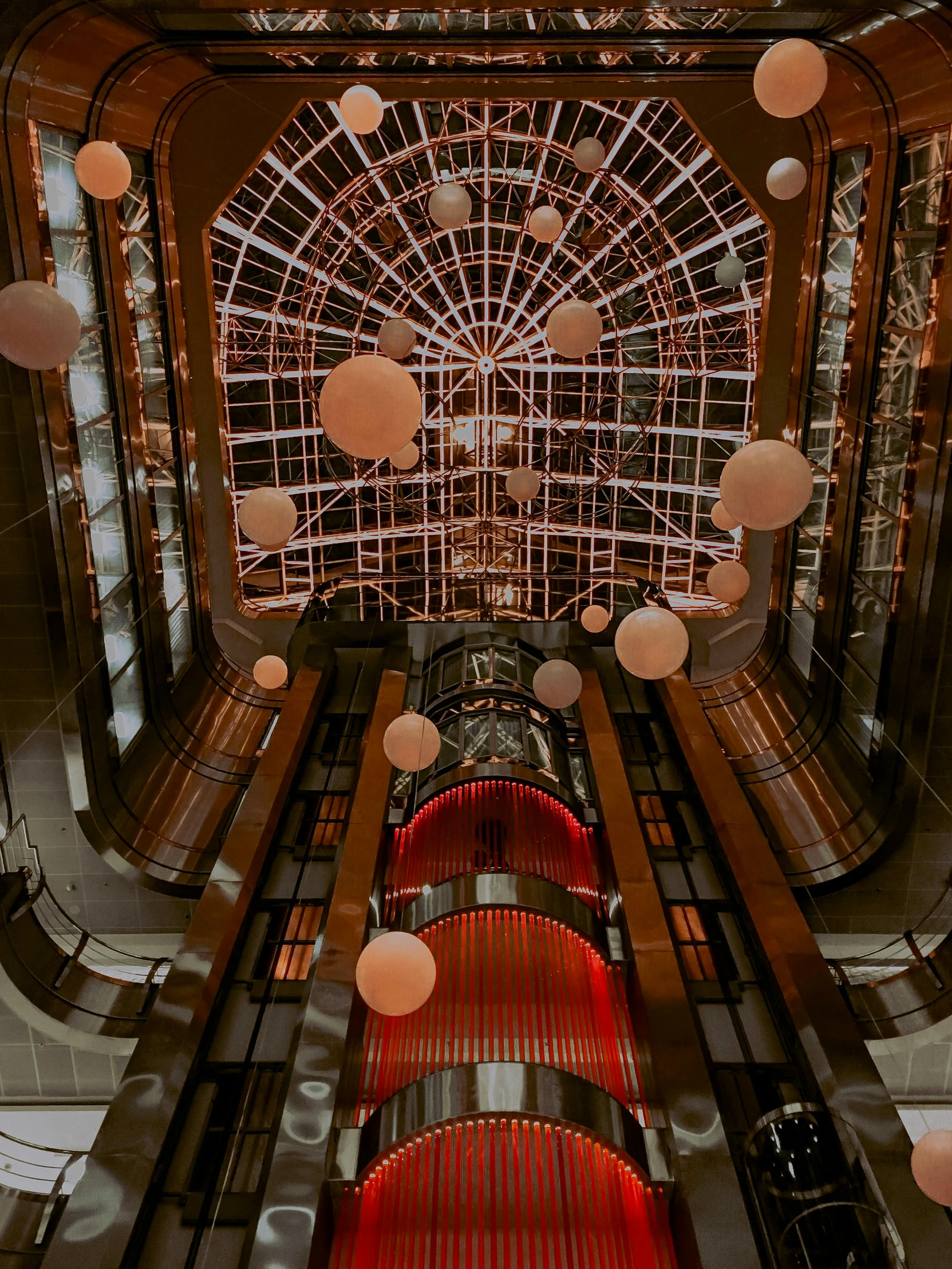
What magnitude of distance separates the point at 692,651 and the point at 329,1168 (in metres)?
12.5

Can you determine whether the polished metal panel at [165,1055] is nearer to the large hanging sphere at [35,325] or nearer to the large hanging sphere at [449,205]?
the large hanging sphere at [35,325]

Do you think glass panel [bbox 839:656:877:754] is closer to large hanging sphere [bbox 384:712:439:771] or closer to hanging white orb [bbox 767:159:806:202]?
hanging white orb [bbox 767:159:806:202]

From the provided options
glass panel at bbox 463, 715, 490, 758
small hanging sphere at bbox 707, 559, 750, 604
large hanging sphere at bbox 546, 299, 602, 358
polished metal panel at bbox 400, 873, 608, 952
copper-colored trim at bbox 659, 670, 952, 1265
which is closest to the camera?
copper-colored trim at bbox 659, 670, 952, 1265

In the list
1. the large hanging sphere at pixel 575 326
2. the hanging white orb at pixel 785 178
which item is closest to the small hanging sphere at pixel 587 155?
the hanging white orb at pixel 785 178

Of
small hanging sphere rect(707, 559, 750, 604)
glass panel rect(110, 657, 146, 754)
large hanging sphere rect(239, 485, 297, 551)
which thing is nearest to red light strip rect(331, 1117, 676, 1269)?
large hanging sphere rect(239, 485, 297, 551)

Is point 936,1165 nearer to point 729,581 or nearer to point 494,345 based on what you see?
point 729,581

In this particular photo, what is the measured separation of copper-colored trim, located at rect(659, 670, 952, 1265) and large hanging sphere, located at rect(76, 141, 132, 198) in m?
9.63

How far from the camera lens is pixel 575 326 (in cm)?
931

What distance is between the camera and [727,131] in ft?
53.6

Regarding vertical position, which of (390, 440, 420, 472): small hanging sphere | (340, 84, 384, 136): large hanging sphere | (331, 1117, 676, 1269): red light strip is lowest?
(331, 1117, 676, 1269): red light strip

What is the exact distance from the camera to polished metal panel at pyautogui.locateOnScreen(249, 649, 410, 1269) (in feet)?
23.1

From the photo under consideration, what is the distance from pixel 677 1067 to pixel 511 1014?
195 cm

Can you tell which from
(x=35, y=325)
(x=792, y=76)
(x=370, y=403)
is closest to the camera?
(x=370, y=403)

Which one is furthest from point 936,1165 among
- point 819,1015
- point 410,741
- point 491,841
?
point 491,841
